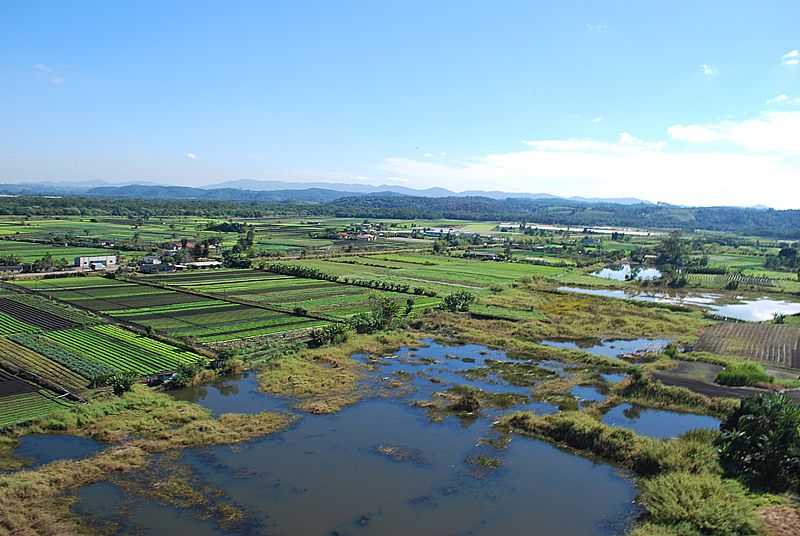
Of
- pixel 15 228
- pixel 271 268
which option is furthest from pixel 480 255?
pixel 15 228

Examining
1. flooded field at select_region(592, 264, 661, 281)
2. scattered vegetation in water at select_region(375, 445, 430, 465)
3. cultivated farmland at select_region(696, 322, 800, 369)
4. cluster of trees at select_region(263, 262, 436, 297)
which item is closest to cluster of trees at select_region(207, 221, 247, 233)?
cluster of trees at select_region(263, 262, 436, 297)

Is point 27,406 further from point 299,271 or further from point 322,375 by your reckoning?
point 299,271

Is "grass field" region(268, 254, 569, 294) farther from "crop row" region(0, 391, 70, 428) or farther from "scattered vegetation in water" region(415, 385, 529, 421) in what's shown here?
"crop row" region(0, 391, 70, 428)

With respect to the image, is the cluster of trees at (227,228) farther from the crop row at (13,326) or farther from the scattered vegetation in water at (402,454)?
the scattered vegetation in water at (402,454)

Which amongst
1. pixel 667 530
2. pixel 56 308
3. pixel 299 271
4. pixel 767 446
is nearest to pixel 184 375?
pixel 56 308

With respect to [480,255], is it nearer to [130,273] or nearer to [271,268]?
[271,268]

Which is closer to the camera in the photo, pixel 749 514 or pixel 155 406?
pixel 749 514
